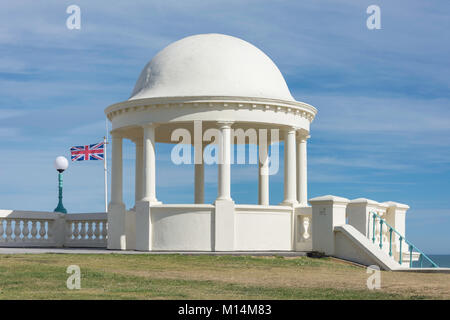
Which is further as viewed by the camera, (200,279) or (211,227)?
(211,227)

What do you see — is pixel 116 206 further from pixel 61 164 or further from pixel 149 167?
pixel 61 164

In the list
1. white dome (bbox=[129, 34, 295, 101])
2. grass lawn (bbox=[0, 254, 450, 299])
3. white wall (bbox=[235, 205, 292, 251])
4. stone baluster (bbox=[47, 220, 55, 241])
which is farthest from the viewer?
stone baluster (bbox=[47, 220, 55, 241])

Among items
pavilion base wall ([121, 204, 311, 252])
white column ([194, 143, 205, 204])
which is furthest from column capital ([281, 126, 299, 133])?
white column ([194, 143, 205, 204])

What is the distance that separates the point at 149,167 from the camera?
93.4 ft

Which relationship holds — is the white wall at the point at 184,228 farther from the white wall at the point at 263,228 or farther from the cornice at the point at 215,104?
the cornice at the point at 215,104

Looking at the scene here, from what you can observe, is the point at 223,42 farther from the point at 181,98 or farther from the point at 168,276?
the point at 168,276

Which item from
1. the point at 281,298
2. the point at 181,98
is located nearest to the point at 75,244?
the point at 181,98

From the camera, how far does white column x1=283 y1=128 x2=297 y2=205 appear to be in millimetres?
29555

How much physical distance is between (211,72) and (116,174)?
6.11m

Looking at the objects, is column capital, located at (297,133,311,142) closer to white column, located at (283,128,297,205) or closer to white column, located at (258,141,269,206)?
white column, located at (283,128,297,205)

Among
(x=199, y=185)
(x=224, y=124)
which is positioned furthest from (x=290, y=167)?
(x=199, y=185)

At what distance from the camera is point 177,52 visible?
1184 inches

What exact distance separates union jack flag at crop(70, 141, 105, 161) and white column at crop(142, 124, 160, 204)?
10.3 m
